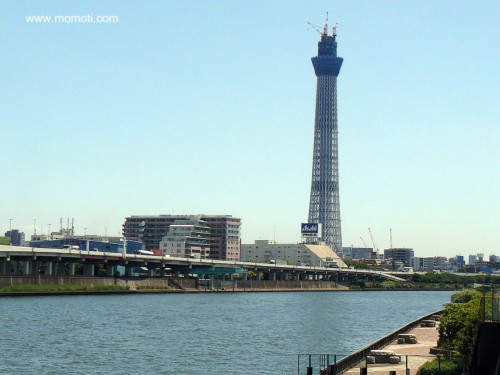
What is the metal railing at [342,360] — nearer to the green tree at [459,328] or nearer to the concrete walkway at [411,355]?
the concrete walkway at [411,355]

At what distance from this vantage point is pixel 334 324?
11431 centimetres

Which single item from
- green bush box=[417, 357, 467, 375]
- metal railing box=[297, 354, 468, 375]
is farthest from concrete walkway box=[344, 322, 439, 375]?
green bush box=[417, 357, 467, 375]

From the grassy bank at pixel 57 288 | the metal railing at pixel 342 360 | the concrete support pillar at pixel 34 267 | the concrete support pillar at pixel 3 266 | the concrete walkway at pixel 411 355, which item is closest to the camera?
the metal railing at pixel 342 360

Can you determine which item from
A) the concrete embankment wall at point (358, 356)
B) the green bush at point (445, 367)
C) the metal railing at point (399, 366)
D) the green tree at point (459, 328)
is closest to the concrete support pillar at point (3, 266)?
the concrete embankment wall at point (358, 356)

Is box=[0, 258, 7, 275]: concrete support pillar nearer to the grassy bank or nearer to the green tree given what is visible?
the grassy bank

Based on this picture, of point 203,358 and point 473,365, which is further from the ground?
point 473,365

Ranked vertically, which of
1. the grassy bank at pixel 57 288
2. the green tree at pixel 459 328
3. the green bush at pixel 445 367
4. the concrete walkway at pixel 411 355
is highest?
the green tree at pixel 459 328

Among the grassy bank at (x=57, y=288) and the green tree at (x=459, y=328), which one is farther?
the grassy bank at (x=57, y=288)

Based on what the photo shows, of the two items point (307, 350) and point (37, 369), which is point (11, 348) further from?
point (307, 350)

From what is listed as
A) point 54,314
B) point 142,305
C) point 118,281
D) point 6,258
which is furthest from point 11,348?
point 118,281

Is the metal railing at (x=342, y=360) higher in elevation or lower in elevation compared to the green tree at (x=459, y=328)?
lower

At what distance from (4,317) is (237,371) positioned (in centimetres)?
5125

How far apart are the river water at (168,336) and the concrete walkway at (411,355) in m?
6.39

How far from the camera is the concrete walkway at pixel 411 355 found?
56094mm
